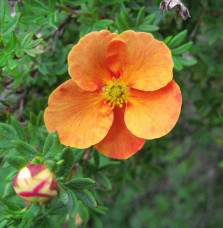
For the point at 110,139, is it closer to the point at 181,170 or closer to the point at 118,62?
the point at 118,62

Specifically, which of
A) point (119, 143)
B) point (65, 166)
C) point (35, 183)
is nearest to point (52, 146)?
point (65, 166)

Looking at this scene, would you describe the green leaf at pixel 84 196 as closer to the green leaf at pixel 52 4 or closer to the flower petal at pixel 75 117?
the flower petal at pixel 75 117

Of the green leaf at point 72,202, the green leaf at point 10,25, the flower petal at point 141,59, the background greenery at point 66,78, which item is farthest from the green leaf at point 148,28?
the green leaf at point 72,202

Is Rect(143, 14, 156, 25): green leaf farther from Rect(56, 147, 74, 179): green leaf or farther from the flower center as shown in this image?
Rect(56, 147, 74, 179): green leaf

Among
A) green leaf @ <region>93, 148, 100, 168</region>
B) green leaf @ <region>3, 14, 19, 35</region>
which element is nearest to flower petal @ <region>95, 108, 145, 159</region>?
green leaf @ <region>93, 148, 100, 168</region>

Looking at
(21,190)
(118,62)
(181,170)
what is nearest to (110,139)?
(118,62)
